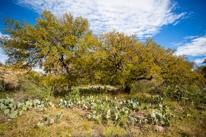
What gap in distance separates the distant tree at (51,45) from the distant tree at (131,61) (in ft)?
7.25

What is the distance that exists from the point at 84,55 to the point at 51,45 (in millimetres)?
3300

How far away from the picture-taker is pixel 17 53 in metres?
7.80

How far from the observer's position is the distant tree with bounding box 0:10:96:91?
7.52 m

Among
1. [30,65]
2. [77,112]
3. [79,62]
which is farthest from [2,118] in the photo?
[79,62]

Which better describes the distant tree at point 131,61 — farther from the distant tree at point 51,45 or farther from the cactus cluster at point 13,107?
the cactus cluster at point 13,107

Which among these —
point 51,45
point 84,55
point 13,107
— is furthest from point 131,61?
point 13,107

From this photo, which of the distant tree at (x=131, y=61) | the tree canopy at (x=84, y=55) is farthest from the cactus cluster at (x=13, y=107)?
the distant tree at (x=131, y=61)

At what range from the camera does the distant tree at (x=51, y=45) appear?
296 inches

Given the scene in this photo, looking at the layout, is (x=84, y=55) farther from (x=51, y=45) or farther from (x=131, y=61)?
(x=131, y=61)

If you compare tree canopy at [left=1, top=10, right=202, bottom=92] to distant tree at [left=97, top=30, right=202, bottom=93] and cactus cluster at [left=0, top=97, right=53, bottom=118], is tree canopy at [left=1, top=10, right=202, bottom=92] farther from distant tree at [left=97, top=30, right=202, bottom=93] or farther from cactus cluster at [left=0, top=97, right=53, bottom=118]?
cactus cluster at [left=0, top=97, right=53, bottom=118]

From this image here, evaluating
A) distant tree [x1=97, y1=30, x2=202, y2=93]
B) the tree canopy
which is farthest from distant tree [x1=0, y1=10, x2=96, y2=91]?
distant tree [x1=97, y1=30, x2=202, y2=93]

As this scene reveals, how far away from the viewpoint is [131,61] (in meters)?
9.44

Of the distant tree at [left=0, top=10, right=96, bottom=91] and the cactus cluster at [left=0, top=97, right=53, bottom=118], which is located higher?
the distant tree at [left=0, top=10, right=96, bottom=91]

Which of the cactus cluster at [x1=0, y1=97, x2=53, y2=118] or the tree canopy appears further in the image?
the tree canopy
